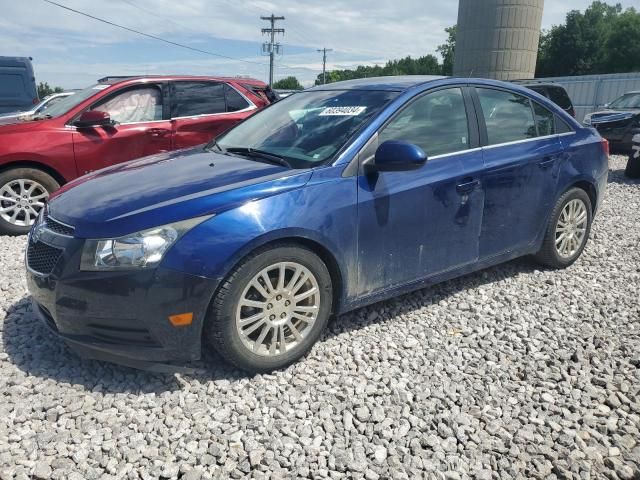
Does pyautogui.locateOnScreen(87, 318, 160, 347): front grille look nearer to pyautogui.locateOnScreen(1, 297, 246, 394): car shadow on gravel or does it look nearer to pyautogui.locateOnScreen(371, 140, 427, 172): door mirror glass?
pyautogui.locateOnScreen(1, 297, 246, 394): car shadow on gravel

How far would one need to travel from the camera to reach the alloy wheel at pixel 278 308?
2.86 m

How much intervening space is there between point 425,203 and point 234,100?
15.1ft

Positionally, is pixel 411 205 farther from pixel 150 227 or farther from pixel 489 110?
pixel 150 227

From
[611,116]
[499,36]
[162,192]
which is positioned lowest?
[162,192]

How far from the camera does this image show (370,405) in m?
2.72

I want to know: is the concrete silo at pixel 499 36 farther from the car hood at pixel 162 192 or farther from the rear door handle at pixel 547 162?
the car hood at pixel 162 192

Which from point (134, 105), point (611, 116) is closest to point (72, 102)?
point (134, 105)

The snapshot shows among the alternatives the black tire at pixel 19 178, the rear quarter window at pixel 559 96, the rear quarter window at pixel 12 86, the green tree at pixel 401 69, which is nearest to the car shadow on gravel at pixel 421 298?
the black tire at pixel 19 178

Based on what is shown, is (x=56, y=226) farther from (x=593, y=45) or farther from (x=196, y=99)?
(x=593, y=45)

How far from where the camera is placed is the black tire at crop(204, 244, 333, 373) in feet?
8.95

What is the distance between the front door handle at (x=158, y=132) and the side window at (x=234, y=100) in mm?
1009

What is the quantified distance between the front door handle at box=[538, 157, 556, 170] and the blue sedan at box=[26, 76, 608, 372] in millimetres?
14

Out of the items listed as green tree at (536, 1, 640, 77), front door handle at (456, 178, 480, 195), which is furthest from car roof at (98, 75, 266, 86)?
green tree at (536, 1, 640, 77)

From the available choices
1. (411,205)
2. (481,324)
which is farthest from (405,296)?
(411,205)
